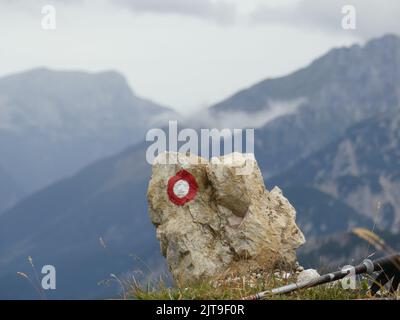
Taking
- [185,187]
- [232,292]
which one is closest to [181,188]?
[185,187]

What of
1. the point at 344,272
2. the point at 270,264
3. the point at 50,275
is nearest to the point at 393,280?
the point at 344,272

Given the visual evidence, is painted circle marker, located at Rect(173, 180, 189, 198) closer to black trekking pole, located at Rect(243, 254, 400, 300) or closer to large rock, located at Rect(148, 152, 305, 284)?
large rock, located at Rect(148, 152, 305, 284)

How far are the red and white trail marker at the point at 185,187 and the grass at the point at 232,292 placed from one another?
6.47 metres

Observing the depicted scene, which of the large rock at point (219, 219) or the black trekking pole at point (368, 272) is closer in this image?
the black trekking pole at point (368, 272)

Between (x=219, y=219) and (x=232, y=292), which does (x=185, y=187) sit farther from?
(x=232, y=292)

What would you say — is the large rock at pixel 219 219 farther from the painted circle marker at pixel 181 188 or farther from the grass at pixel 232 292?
the grass at pixel 232 292

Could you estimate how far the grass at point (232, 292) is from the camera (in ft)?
34.1

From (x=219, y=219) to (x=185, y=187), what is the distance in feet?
3.94

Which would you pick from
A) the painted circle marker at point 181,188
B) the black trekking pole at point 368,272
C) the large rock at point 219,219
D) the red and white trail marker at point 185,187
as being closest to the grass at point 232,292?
the black trekking pole at point 368,272

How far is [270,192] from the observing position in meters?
19.1

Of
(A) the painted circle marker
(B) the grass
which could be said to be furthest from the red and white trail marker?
(B) the grass

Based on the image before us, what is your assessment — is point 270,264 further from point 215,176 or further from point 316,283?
point 316,283
